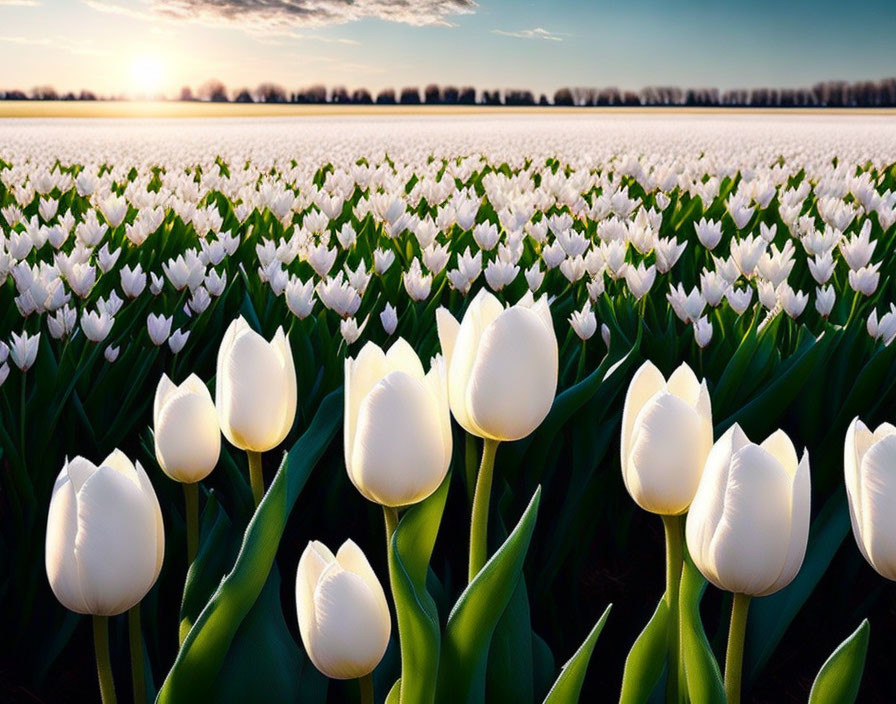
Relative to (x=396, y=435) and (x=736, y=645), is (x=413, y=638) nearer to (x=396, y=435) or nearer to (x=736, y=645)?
(x=396, y=435)

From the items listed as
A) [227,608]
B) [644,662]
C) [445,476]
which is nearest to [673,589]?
[644,662]

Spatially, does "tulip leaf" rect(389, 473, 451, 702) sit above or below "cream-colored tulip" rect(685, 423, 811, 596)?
below

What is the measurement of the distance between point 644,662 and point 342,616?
14.4 inches

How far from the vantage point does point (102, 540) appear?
0.97m

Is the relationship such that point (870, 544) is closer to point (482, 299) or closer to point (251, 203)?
point (482, 299)

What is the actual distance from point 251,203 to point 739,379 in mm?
3094

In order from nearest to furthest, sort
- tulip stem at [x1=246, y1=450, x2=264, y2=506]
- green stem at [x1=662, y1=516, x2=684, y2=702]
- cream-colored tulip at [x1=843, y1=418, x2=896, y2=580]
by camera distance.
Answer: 1. cream-colored tulip at [x1=843, y1=418, x2=896, y2=580]
2. green stem at [x1=662, y1=516, x2=684, y2=702]
3. tulip stem at [x1=246, y1=450, x2=264, y2=506]

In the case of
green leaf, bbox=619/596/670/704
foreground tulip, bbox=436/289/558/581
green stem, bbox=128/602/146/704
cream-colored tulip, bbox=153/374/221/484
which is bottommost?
green stem, bbox=128/602/146/704

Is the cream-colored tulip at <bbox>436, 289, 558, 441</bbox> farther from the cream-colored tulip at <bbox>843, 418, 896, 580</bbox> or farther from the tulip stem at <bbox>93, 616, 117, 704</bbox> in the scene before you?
the tulip stem at <bbox>93, 616, 117, 704</bbox>

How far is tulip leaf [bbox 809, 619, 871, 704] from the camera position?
956mm

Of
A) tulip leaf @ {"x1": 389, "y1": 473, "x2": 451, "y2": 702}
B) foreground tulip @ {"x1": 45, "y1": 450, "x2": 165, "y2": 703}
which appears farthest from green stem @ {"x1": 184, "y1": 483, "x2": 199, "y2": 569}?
tulip leaf @ {"x1": 389, "y1": 473, "x2": 451, "y2": 702}

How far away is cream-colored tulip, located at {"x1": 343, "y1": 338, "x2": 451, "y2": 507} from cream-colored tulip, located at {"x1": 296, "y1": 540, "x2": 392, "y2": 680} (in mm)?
84

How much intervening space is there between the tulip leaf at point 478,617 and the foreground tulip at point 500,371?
109 mm

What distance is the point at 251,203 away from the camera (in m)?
4.54
